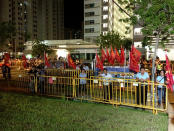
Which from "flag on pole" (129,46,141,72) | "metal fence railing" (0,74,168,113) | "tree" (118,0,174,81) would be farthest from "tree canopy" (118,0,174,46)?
"metal fence railing" (0,74,168,113)

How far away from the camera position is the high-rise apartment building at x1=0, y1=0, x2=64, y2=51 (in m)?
111

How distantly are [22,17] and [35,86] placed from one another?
11938 centimetres

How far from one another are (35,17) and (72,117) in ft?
445

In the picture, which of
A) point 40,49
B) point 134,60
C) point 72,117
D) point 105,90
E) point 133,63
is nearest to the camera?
point 72,117

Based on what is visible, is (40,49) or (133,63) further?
(40,49)

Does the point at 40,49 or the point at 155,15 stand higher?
the point at 40,49

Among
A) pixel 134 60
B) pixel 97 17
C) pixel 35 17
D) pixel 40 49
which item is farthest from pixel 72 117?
A: pixel 35 17

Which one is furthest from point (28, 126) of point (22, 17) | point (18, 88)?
point (22, 17)

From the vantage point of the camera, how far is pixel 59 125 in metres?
6.12

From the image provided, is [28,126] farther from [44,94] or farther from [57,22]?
[57,22]

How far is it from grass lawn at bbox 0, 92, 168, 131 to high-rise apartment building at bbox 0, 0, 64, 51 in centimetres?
10529

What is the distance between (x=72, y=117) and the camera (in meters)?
6.87

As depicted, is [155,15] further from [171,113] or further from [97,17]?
[97,17]

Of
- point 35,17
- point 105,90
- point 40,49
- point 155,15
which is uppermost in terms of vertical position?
point 35,17
